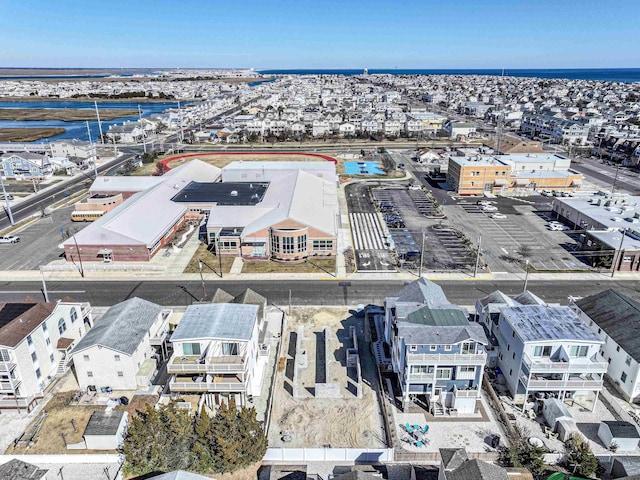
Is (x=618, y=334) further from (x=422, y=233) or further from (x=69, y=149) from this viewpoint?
(x=69, y=149)

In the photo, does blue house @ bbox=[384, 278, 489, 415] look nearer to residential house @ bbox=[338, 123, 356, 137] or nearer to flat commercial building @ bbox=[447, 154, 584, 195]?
flat commercial building @ bbox=[447, 154, 584, 195]

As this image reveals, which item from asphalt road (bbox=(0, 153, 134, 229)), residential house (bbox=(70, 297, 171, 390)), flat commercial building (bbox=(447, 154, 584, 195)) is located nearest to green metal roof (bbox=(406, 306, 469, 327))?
residential house (bbox=(70, 297, 171, 390))

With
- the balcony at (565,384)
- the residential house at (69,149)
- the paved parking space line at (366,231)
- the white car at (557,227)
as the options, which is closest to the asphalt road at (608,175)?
the white car at (557,227)

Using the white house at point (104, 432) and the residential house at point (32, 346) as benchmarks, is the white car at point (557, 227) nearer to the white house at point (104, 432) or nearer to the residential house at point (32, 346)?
the white house at point (104, 432)

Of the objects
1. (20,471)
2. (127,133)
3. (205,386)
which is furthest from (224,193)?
(127,133)

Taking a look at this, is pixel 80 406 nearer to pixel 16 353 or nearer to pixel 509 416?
pixel 16 353
